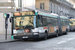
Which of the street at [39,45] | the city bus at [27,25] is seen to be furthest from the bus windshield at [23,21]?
the street at [39,45]

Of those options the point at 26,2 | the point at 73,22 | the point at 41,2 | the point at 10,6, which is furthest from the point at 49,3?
the point at 10,6

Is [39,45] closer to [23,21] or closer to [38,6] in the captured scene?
[23,21]

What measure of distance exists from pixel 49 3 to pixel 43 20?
23609mm

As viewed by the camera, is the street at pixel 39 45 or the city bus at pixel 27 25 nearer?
the street at pixel 39 45

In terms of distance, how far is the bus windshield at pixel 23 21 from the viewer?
17359 mm

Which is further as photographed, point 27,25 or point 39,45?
point 27,25

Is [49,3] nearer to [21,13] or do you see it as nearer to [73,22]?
[73,22]

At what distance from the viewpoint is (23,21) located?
57.7 feet

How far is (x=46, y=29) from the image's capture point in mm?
19766

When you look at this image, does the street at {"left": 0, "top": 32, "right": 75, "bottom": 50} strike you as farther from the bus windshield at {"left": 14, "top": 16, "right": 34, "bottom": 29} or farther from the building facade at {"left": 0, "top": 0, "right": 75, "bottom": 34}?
the building facade at {"left": 0, "top": 0, "right": 75, "bottom": 34}

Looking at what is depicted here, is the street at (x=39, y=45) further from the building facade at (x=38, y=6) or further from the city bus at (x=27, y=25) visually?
the building facade at (x=38, y=6)

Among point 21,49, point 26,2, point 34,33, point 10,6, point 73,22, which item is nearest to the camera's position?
point 21,49

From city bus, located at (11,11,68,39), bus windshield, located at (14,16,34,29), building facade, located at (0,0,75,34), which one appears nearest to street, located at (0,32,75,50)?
city bus, located at (11,11,68,39)

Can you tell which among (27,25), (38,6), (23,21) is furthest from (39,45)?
(38,6)
